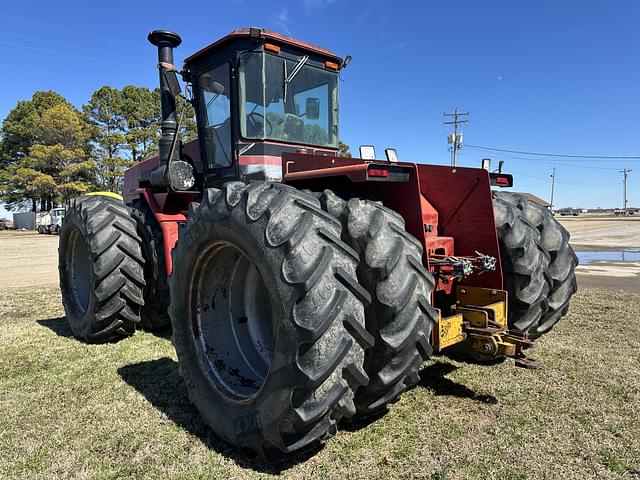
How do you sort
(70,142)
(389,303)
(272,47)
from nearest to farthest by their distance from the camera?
(389,303), (272,47), (70,142)

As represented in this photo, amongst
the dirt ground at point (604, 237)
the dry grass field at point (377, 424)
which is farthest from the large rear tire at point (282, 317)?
the dirt ground at point (604, 237)

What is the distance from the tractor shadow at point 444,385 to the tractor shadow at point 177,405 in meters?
1.38

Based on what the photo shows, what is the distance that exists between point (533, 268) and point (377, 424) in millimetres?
1838

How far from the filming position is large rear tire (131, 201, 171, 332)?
499cm

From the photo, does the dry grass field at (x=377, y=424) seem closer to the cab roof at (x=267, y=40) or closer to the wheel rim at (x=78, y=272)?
the wheel rim at (x=78, y=272)

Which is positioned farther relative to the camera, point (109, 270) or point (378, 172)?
point (109, 270)

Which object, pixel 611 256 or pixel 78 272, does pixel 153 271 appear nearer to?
pixel 78 272

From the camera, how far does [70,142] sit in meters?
39.2

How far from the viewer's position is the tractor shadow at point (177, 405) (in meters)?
2.67

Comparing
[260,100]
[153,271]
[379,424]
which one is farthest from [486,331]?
[153,271]

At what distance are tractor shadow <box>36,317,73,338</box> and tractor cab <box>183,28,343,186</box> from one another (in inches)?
112

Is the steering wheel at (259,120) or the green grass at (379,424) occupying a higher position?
the steering wheel at (259,120)

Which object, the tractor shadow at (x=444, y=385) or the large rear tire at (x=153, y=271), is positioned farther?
the large rear tire at (x=153, y=271)

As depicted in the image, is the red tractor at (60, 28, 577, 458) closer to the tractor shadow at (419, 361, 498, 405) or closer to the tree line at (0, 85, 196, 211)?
the tractor shadow at (419, 361, 498, 405)
